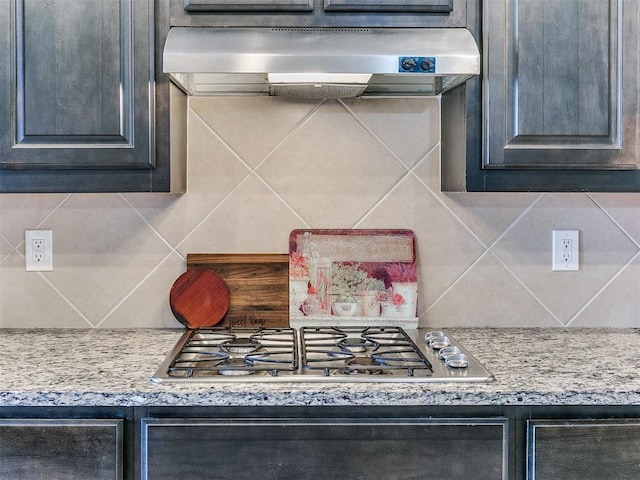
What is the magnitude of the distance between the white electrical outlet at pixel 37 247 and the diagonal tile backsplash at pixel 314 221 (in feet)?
0.07

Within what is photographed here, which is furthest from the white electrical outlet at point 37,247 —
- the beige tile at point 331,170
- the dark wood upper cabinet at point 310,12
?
the dark wood upper cabinet at point 310,12

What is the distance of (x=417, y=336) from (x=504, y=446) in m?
0.55

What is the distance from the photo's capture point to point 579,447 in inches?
50.2

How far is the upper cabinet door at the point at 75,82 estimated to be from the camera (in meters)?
1.52

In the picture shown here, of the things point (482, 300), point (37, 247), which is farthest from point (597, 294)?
point (37, 247)

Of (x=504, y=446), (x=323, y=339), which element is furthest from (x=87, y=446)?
(x=504, y=446)

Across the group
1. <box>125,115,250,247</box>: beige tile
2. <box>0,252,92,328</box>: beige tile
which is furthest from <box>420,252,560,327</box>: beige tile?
<box>0,252,92,328</box>: beige tile

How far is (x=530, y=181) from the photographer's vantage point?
1579mm

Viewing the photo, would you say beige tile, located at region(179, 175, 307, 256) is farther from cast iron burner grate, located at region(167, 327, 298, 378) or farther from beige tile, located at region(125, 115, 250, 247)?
cast iron burner grate, located at region(167, 327, 298, 378)

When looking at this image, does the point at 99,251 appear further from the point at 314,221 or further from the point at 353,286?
the point at 353,286

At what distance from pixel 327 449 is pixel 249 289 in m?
0.71

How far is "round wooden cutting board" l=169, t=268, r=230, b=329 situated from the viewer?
187 centimetres

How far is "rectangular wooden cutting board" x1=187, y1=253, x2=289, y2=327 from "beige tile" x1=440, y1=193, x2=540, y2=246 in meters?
0.59

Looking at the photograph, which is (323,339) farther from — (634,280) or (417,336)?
(634,280)
